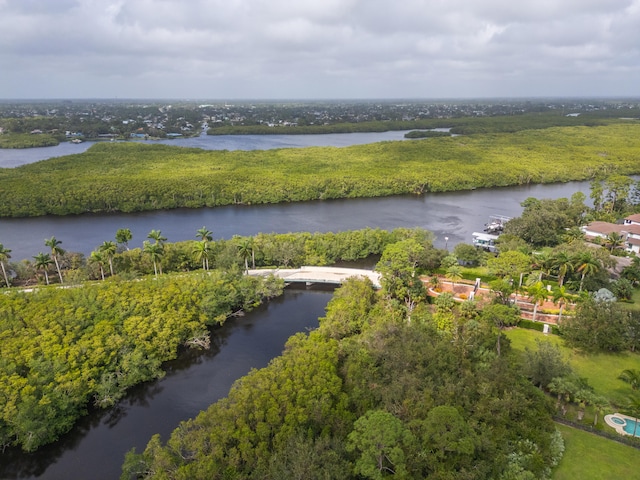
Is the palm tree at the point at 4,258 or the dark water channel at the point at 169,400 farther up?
the palm tree at the point at 4,258

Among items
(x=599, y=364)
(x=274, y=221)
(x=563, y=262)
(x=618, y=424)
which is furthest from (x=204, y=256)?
(x=618, y=424)

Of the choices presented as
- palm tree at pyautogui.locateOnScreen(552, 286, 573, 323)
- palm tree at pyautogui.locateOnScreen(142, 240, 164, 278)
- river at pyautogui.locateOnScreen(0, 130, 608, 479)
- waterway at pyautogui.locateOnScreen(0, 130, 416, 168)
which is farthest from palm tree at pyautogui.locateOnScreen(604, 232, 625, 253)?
waterway at pyautogui.locateOnScreen(0, 130, 416, 168)

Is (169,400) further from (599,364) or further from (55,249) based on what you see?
(599,364)

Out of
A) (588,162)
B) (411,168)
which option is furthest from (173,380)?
(588,162)

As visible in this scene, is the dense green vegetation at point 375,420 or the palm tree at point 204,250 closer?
the dense green vegetation at point 375,420

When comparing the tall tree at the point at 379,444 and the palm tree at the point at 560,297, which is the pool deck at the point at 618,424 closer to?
the palm tree at the point at 560,297

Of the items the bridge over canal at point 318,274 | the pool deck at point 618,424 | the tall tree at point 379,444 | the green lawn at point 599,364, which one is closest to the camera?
the tall tree at point 379,444

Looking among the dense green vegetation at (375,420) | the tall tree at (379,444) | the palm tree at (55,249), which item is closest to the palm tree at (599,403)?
the dense green vegetation at (375,420)

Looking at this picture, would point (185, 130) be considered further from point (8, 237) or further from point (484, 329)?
point (484, 329)
